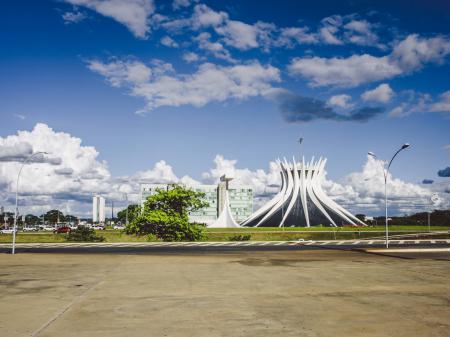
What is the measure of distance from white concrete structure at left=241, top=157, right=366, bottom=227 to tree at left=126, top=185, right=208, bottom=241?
3417 cm

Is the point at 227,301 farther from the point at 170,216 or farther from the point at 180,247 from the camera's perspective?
the point at 170,216

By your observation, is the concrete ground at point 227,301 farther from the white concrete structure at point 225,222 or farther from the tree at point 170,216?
the white concrete structure at point 225,222

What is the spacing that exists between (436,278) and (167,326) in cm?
1200

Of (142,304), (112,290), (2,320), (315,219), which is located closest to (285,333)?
(142,304)

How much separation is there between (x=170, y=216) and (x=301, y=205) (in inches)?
1751

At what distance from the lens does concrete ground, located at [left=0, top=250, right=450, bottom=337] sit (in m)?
8.68

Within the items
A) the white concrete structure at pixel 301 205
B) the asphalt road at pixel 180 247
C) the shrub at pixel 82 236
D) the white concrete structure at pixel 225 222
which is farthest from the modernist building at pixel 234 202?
the asphalt road at pixel 180 247

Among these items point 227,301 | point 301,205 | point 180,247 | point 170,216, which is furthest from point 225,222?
point 227,301

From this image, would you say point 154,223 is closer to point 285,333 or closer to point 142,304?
point 142,304

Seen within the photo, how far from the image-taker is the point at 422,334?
8.15 m

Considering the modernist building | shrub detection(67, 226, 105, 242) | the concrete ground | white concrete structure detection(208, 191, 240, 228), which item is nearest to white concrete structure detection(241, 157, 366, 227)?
white concrete structure detection(208, 191, 240, 228)

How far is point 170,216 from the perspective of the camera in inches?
1811

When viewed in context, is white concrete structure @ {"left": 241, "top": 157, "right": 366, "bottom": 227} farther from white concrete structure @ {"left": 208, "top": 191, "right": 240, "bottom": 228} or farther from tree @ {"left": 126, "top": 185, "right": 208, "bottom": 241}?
tree @ {"left": 126, "top": 185, "right": 208, "bottom": 241}

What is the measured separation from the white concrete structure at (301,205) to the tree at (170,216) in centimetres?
3417
